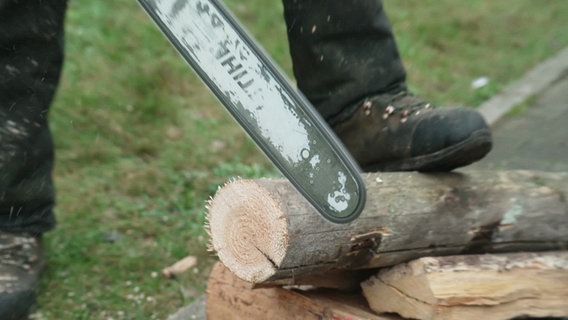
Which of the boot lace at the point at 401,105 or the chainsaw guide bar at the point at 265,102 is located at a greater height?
the chainsaw guide bar at the point at 265,102

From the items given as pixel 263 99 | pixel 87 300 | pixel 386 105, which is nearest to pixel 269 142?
pixel 263 99

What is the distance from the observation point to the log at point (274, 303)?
196cm

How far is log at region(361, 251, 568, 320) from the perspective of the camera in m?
1.89

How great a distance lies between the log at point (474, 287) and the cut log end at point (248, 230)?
324 mm

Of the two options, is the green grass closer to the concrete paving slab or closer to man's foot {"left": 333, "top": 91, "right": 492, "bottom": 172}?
the concrete paving slab

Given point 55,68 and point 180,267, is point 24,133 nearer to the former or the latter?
point 55,68

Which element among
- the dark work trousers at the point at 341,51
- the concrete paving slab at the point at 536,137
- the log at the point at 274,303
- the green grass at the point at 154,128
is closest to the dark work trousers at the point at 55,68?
the dark work trousers at the point at 341,51

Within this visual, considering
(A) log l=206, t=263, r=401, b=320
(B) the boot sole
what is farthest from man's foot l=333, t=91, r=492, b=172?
(A) log l=206, t=263, r=401, b=320

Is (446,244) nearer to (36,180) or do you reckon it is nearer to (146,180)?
(36,180)

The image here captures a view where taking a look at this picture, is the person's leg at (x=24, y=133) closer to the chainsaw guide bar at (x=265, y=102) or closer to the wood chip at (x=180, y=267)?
the wood chip at (x=180, y=267)

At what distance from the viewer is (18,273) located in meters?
2.17

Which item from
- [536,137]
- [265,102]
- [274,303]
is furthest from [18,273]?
[536,137]

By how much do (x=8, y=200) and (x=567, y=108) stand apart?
2.84 m

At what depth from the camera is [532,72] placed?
463 cm
